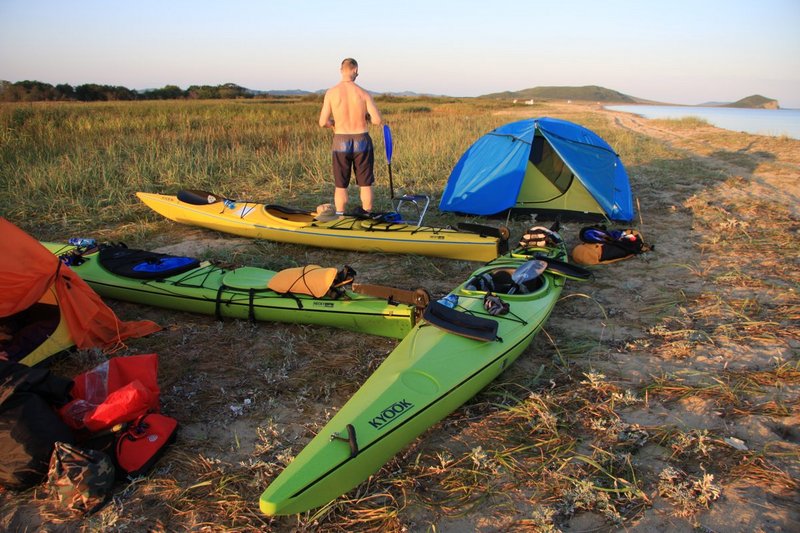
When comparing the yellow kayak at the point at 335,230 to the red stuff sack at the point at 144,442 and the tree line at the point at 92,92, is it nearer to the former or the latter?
the red stuff sack at the point at 144,442

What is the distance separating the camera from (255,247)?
537cm

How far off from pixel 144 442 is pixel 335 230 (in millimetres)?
3148

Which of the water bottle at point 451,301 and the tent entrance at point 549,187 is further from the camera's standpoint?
the tent entrance at point 549,187

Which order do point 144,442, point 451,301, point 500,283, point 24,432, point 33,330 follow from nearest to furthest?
point 24,432 < point 144,442 < point 33,330 < point 451,301 < point 500,283

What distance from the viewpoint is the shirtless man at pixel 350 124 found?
18.1 ft

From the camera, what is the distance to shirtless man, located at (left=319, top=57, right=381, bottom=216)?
5508 mm

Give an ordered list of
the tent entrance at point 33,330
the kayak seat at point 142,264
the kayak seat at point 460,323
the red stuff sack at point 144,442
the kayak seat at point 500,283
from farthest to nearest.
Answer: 1. the kayak seat at point 142,264
2. the kayak seat at point 500,283
3. the tent entrance at point 33,330
4. the kayak seat at point 460,323
5. the red stuff sack at point 144,442

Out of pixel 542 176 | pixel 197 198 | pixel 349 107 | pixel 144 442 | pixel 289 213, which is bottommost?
pixel 144 442

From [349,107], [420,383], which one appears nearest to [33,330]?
[420,383]

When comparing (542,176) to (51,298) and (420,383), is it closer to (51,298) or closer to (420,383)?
(420,383)

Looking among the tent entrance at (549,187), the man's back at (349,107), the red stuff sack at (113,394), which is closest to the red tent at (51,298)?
the red stuff sack at (113,394)

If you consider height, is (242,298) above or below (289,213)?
below

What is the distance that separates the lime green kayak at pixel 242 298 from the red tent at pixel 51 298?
438 millimetres

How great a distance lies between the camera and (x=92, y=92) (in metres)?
26.5
